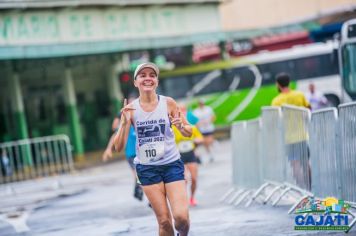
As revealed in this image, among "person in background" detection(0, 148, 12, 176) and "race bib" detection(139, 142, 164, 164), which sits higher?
"race bib" detection(139, 142, 164, 164)

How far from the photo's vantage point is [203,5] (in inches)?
1331

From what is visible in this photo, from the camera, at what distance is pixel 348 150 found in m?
8.59

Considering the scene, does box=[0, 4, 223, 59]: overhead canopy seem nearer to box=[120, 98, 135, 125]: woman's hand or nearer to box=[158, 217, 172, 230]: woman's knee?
box=[120, 98, 135, 125]: woman's hand

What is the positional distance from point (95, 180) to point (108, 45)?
7.87m

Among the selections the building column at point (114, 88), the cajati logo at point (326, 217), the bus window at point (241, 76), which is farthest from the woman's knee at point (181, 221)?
the bus window at point (241, 76)

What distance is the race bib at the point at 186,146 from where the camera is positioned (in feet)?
40.2

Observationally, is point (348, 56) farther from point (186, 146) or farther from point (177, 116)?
point (177, 116)

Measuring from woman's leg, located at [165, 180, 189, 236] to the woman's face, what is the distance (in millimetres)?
933

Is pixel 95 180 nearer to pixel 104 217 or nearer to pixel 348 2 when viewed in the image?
pixel 104 217

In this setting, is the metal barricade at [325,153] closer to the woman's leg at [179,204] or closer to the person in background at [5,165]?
the woman's leg at [179,204]

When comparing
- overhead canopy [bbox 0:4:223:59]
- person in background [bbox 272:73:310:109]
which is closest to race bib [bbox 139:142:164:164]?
person in background [bbox 272:73:310:109]

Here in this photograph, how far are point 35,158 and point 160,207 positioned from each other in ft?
61.3

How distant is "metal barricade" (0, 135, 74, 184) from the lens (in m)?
23.2

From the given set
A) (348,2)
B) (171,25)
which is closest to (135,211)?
(171,25)
